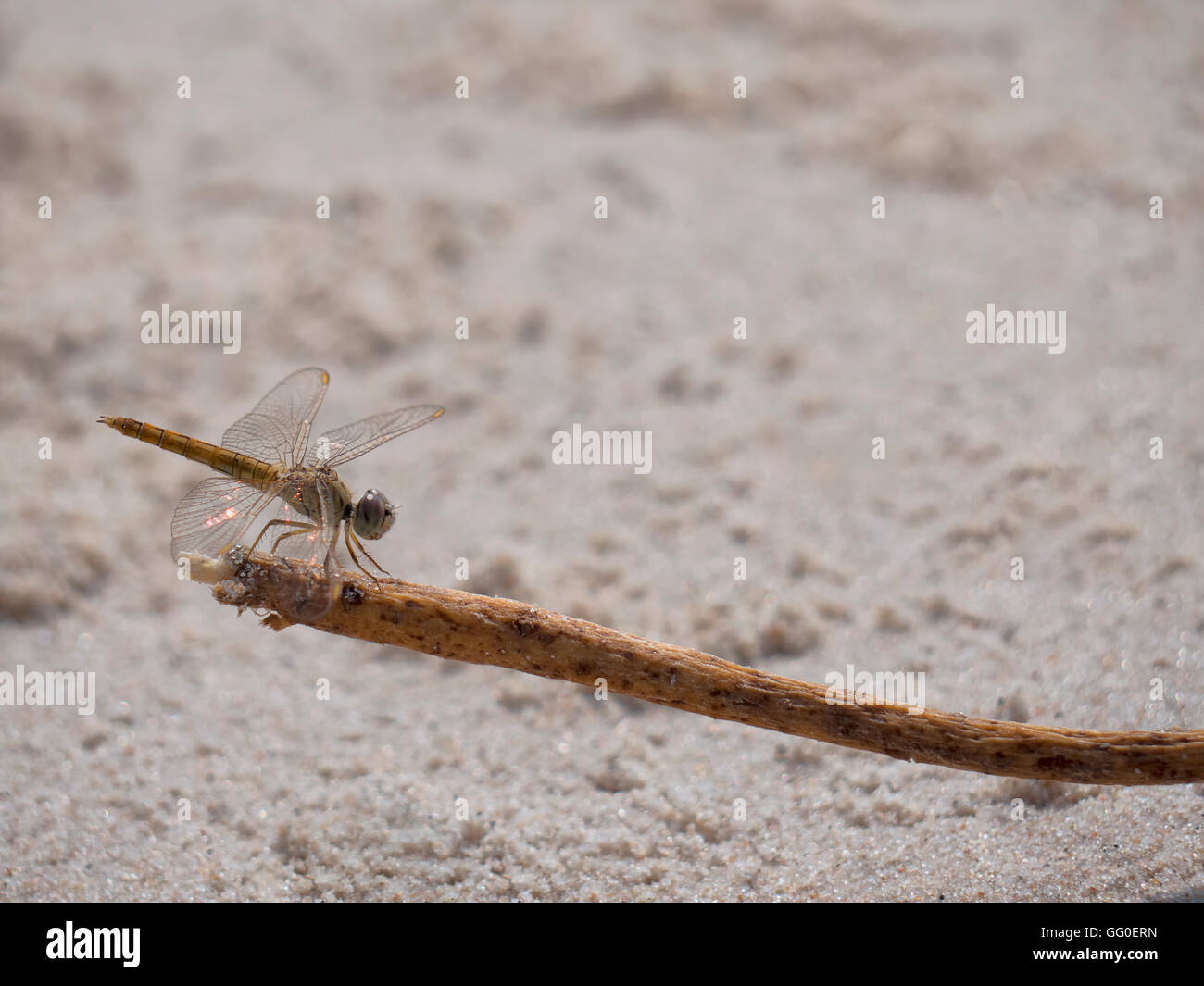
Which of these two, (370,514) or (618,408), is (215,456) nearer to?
(370,514)

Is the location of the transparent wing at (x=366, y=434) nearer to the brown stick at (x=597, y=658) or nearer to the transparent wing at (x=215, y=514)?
the transparent wing at (x=215, y=514)

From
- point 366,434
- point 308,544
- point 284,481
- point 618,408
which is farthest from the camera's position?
point 618,408

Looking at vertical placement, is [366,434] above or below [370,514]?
above

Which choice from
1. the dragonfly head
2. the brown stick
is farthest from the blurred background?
the dragonfly head

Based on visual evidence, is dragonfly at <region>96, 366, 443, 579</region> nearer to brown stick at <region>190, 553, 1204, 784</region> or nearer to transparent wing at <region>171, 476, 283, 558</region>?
transparent wing at <region>171, 476, 283, 558</region>

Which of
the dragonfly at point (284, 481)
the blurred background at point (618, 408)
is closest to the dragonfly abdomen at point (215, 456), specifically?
the dragonfly at point (284, 481)

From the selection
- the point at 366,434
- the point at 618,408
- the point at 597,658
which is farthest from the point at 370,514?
the point at 618,408
